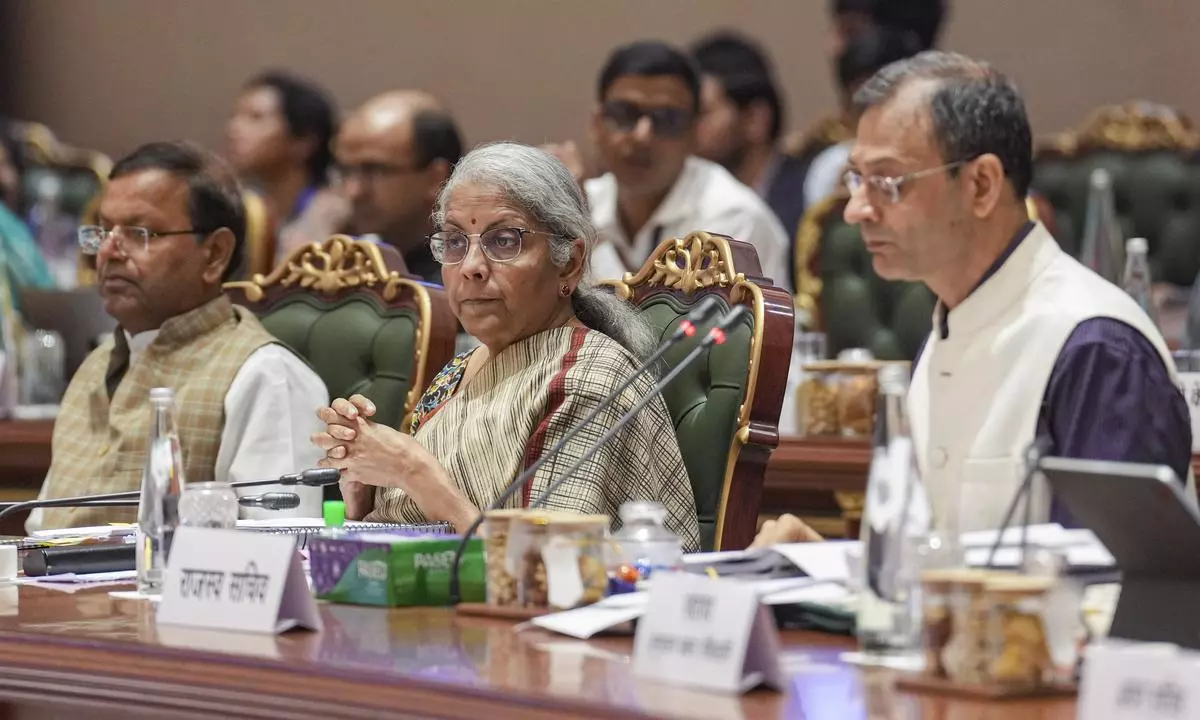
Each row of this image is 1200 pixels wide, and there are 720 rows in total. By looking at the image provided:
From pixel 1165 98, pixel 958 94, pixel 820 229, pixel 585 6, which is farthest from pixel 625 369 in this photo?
pixel 585 6

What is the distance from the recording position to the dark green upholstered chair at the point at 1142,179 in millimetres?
5297

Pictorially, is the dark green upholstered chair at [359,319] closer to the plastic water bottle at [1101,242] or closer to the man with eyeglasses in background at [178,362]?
the man with eyeglasses in background at [178,362]

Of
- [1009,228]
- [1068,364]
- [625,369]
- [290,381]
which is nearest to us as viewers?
[1068,364]

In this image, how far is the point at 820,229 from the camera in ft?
16.1

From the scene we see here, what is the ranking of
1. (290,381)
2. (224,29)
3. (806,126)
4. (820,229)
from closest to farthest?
1. (290,381)
2. (820,229)
3. (806,126)
4. (224,29)

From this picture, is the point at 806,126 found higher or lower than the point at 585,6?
lower

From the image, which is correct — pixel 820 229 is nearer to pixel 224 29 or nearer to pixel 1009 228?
pixel 1009 228

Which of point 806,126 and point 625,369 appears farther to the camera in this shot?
point 806,126

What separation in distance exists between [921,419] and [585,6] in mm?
4982

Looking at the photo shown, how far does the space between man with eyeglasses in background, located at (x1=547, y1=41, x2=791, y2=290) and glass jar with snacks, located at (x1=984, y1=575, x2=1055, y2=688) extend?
11.0 ft

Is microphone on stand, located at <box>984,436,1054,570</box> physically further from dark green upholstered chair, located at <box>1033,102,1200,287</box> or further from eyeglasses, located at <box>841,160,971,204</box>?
dark green upholstered chair, located at <box>1033,102,1200,287</box>

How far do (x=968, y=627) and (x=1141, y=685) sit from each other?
21 centimetres

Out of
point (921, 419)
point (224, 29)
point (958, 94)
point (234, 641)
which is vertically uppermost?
point (224, 29)

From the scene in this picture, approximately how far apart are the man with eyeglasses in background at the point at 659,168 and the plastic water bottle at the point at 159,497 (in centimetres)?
270
